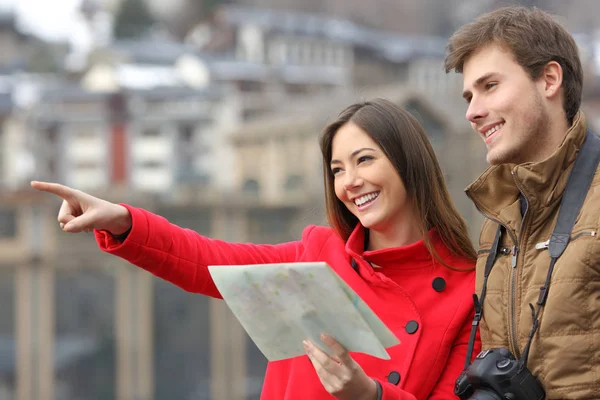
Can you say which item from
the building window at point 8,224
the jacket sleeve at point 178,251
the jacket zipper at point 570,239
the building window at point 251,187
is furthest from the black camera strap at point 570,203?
the building window at point 251,187

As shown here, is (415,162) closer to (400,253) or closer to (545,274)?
(400,253)

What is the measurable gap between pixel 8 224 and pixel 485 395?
30.6ft

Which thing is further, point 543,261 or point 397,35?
point 397,35

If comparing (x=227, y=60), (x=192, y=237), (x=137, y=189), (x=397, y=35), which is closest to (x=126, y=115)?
(x=137, y=189)

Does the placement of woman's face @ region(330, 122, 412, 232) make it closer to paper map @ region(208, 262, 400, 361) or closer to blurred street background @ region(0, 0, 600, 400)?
paper map @ region(208, 262, 400, 361)

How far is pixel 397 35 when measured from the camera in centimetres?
1473

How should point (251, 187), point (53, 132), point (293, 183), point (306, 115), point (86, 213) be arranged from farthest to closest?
point (251, 187)
point (293, 183)
point (306, 115)
point (53, 132)
point (86, 213)

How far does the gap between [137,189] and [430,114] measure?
3398 mm

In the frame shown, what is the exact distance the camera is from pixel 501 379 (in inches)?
26.8

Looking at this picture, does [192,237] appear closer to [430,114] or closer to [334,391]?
[334,391]

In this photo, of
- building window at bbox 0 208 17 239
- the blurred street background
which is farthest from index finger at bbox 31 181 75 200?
building window at bbox 0 208 17 239

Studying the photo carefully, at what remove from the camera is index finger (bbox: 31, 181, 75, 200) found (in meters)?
0.76

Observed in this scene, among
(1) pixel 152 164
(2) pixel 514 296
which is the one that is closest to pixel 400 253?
(2) pixel 514 296

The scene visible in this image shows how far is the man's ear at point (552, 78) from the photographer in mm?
737
